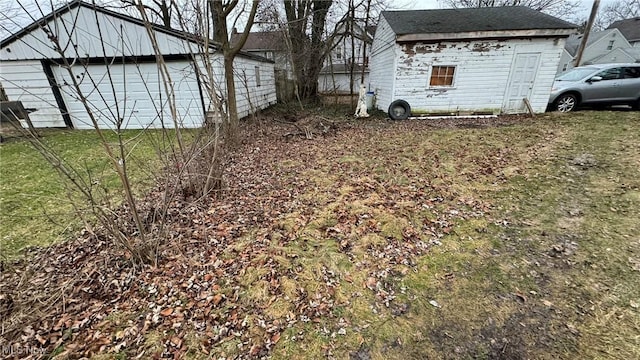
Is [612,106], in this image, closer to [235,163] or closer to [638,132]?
[638,132]

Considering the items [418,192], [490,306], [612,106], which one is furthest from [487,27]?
[490,306]

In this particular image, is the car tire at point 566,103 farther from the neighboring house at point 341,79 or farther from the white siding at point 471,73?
the neighboring house at point 341,79

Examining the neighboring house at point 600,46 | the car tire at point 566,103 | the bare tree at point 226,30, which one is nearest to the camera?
the bare tree at point 226,30

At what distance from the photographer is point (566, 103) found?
9734 mm

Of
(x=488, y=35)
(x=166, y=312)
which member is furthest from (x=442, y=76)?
(x=166, y=312)

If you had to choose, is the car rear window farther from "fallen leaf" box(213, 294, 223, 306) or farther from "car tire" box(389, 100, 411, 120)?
"fallen leaf" box(213, 294, 223, 306)

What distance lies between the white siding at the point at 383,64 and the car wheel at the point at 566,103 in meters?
5.77

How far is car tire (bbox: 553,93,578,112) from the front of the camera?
962cm

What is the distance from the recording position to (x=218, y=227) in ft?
11.9

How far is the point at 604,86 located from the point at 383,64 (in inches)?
289

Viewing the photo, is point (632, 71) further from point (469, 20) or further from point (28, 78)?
point (28, 78)

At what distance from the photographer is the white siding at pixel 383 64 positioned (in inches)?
402

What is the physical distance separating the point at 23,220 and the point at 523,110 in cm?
1337

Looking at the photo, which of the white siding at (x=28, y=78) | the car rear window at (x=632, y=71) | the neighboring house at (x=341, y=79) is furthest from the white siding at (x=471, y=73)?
the neighboring house at (x=341, y=79)
